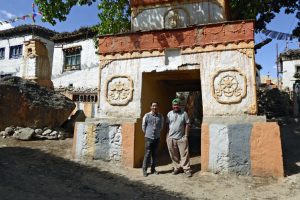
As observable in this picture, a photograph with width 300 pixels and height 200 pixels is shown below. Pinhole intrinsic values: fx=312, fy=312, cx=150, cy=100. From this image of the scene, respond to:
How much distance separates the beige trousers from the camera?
24.2 feet

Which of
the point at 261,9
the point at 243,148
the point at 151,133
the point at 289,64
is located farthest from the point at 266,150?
the point at 289,64

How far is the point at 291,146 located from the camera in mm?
9367

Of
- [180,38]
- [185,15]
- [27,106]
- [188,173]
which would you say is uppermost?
[185,15]

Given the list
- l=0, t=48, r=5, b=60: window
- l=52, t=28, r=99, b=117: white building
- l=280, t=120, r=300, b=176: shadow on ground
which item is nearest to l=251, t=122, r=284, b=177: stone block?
l=280, t=120, r=300, b=176: shadow on ground

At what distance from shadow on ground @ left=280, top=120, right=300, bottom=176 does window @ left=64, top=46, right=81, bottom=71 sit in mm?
16296

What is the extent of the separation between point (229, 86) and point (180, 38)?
1802 millimetres

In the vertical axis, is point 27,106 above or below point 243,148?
above

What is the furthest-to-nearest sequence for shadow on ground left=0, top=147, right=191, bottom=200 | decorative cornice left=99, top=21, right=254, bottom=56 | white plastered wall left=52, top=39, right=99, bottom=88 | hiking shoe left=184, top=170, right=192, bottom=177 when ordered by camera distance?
white plastered wall left=52, top=39, right=99, bottom=88, decorative cornice left=99, top=21, right=254, bottom=56, hiking shoe left=184, top=170, right=192, bottom=177, shadow on ground left=0, top=147, right=191, bottom=200

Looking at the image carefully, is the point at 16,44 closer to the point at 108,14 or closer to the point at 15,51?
the point at 15,51

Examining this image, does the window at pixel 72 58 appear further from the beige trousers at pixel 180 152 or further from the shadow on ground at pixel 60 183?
the beige trousers at pixel 180 152

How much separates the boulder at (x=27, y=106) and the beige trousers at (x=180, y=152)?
613cm

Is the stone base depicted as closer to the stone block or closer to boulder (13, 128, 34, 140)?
the stone block

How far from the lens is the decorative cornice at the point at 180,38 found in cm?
757

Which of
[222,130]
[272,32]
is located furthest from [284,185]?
[272,32]
